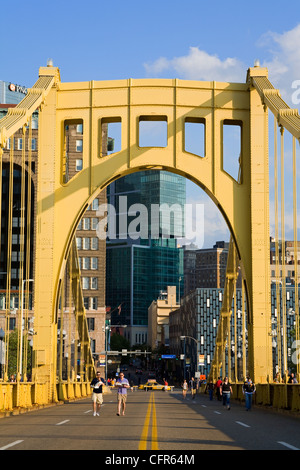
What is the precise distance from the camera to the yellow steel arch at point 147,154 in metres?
36.6

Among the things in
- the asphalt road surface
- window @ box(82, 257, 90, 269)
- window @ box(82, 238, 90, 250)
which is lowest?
the asphalt road surface

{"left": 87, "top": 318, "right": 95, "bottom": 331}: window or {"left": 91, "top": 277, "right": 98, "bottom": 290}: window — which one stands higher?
{"left": 91, "top": 277, "right": 98, "bottom": 290}: window

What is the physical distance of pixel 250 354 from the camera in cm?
3603

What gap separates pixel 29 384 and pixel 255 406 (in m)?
10.6

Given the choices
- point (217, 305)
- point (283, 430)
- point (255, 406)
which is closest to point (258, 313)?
point (255, 406)

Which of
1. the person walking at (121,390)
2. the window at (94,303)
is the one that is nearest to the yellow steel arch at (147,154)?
the person walking at (121,390)

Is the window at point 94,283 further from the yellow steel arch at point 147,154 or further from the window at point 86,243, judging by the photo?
the yellow steel arch at point 147,154

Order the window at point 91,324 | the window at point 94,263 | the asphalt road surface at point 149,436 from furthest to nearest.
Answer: the window at point 94,263
the window at point 91,324
the asphalt road surface at point 149,436

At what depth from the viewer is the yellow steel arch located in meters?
36.6

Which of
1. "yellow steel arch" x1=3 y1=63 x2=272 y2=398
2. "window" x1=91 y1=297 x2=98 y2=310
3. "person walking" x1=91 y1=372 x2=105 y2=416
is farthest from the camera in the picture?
"window" x1=91 y1=297 x2=98 y2=310

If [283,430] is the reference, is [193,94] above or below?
above

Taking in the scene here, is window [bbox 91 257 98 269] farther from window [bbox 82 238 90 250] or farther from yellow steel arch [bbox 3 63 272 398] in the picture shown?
yellow steel arch [bbox 3 63 272 398]

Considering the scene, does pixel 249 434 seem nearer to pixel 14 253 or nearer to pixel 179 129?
pixel 179 129

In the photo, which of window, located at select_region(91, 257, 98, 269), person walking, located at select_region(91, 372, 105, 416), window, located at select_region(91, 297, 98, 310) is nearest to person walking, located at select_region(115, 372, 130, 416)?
person walking, located at select_region(91, 372, 105, 416)
